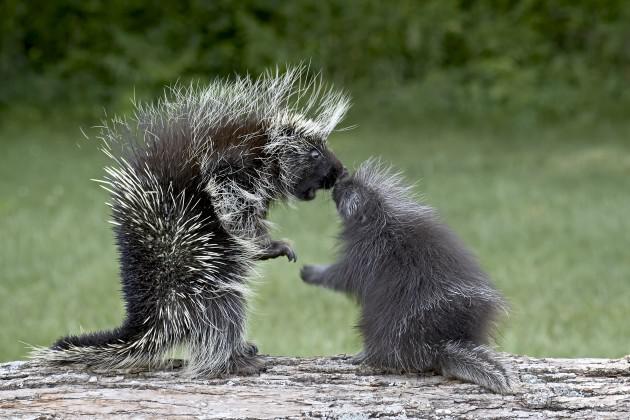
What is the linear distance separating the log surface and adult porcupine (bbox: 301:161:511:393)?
12 centimetres

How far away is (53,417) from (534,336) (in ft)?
15.5

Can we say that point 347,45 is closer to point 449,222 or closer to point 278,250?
point 449,222

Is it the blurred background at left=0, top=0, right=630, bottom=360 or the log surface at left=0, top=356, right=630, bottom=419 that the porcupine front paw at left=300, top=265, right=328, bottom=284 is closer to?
the blurred background at left=0, top=0, right=630, bottom=360

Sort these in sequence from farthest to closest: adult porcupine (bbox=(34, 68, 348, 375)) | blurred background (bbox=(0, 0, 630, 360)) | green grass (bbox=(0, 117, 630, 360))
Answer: blurred background (bbox=(0, 0, 630, 360))
green grass (bbox=(0, 117, 630, 360))
adult porcupine (bbox=(34, 68, 348, 375))

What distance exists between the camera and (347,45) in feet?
67.0

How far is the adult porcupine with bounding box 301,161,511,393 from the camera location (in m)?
3.88

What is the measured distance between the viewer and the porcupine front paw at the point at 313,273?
4.47 metres

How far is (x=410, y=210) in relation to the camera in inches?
162

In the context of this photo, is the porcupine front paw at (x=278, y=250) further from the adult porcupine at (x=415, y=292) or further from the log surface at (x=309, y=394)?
the log surface at (x=309, y=394)

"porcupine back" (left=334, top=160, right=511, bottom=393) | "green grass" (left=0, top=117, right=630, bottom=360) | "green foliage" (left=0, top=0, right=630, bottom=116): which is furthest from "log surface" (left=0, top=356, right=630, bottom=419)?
"green foliage" (left=0, top=0, right=630, bottom=116)

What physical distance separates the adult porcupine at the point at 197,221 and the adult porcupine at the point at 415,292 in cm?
34

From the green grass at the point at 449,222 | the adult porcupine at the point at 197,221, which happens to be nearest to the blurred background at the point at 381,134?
the green grass at the point at 449,222

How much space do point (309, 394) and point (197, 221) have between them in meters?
0.92

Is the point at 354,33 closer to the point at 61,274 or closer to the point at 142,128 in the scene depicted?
the point at 61,274
